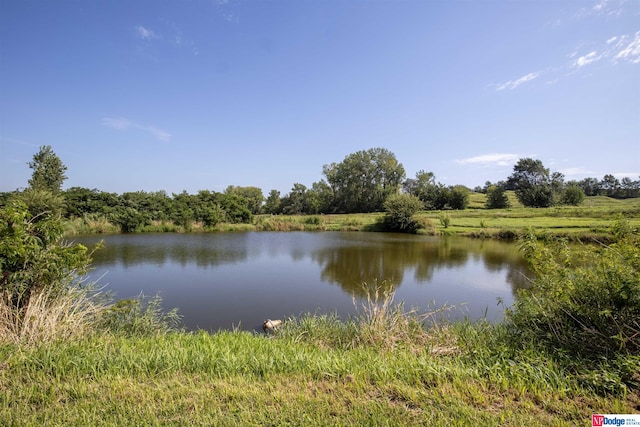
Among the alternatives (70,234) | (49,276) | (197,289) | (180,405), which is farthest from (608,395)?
(70,234)

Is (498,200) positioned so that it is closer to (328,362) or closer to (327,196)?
(327,196)

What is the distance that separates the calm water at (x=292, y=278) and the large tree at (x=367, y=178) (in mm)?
34812

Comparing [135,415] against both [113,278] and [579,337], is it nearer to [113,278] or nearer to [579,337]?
[579,337]

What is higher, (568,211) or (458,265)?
(568,211)

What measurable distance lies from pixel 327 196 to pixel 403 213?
28.4 meters

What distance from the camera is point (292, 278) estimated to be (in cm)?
1161

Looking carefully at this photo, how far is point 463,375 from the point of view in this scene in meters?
2.94

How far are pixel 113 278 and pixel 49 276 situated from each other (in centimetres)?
738

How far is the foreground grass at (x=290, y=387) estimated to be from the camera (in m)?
2.29

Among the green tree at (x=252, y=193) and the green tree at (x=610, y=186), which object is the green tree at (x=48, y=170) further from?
the green tree at (x=610, y=186)

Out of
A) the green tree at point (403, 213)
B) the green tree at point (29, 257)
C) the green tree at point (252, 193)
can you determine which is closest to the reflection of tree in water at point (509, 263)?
the green tree at point (403, 213)

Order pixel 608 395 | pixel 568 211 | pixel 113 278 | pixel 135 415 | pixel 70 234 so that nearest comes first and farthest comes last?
pixel 135 415
pixel 608 395
pixel 113 278
pixel 70 234
pixel 568 211

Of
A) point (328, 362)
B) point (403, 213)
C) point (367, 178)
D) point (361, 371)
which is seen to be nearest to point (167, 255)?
point (328, 362)

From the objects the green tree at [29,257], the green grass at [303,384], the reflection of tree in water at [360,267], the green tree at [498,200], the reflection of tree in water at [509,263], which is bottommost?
the reflection of tree in water at [509,263]
